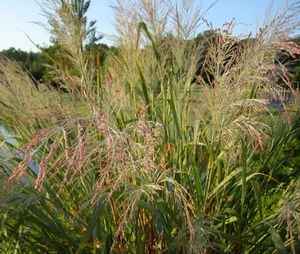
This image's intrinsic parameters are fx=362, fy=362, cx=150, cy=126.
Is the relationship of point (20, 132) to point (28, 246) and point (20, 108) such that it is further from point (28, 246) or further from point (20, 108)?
point (28, 246)

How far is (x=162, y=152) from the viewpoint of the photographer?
74.4 inches

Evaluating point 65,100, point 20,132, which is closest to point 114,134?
point 65,100

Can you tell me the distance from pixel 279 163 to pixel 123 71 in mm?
1196

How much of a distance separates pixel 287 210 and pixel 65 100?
144 cm

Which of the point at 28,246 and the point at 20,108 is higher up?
the point at 20,108

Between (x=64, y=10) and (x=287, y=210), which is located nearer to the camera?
(x=287, y=210)

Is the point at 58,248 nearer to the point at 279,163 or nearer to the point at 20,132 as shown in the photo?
the point at 20,132

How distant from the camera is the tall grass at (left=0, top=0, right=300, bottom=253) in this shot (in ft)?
4.61

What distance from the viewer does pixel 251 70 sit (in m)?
1.69

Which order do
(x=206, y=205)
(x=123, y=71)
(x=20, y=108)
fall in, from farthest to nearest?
(x=123, y=71) → (x=20, y=108) → (x=206, y=205)

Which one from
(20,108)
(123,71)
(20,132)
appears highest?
(123,71)

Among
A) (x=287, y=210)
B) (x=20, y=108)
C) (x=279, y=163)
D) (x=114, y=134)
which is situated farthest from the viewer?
(x=279, y=163)

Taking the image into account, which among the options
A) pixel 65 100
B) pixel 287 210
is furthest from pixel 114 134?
pixel 65 100

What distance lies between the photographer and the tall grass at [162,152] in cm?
141
